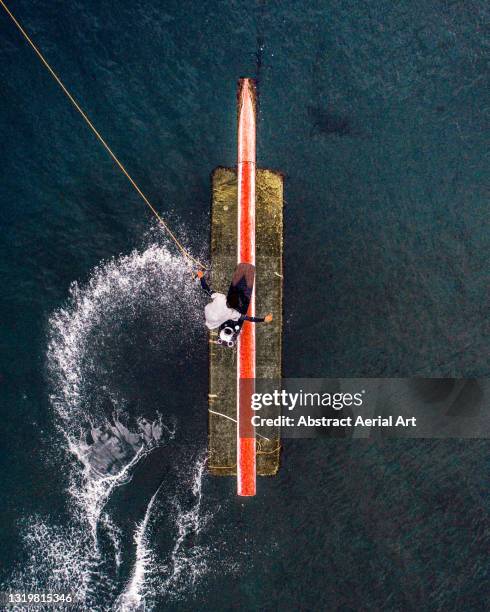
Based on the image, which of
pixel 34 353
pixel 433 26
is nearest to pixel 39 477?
pixel 34 353

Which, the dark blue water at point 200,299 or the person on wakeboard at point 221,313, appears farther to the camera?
the dark blue water at point 200,299

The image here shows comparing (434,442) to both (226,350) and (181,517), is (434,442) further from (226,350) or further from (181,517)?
(181,517)

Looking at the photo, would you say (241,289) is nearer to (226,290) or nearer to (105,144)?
(226,290)

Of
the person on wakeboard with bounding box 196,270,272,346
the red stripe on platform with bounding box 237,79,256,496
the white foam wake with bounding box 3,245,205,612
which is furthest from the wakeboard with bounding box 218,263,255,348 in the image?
the white foam wake with bounding box 3,245,205,612

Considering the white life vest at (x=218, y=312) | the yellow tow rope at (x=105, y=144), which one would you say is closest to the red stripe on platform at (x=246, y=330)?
the white life vest at (x=218, y=312)

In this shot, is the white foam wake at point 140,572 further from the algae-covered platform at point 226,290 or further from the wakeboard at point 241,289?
the wakeboard at point 241,289
